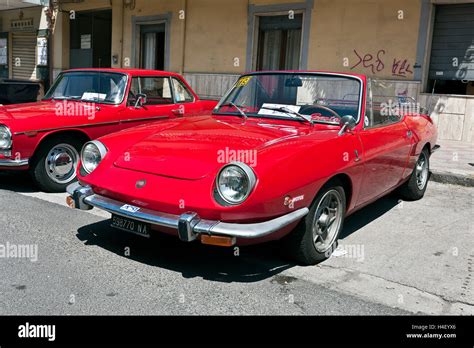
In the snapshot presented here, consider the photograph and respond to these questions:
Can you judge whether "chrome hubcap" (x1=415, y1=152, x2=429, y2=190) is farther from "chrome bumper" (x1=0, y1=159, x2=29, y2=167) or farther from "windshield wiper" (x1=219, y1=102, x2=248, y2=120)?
"chrome bumper" (x1=0, y1=159, x2=29, y2=167)

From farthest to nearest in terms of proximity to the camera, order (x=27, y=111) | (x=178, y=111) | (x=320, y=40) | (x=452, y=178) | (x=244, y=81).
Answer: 1. (x=320, y=40)
2. (x=178, y=111)
3. (x=452, y=178)
4. (x=27, y=111)
5. (x=244, y=81)

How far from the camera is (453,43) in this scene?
32.1 ft

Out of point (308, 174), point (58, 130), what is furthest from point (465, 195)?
point (58, 130)

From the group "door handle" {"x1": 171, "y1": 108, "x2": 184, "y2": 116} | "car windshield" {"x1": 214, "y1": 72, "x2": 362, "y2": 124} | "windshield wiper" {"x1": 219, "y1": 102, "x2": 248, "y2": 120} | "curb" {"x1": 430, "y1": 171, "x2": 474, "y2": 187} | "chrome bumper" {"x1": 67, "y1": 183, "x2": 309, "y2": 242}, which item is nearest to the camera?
"chrome bumper" {"x1": 67, "y1": 183, "x2": 309, "y2": 242}

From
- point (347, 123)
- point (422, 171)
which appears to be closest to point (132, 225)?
point (347, 123)

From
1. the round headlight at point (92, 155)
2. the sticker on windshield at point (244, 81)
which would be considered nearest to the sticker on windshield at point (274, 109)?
the sticker on windshield at point (244, 81)

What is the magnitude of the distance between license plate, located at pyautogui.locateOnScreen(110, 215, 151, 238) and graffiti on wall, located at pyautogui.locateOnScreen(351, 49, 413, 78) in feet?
26.4

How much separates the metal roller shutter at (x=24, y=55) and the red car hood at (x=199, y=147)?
15.4 m

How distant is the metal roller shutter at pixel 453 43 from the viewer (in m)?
9.61

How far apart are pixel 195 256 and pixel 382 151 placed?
211 cm

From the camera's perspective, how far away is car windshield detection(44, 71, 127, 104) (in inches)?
269

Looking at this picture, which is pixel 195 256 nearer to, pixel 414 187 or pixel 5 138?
pixel 5 138

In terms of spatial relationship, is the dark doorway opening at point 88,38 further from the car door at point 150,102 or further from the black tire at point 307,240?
the black tire at point 307,240

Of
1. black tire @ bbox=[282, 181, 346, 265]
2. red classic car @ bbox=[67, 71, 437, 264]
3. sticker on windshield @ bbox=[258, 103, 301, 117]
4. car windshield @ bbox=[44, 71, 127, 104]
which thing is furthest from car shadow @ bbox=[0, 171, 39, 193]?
black tire @ bbox=[282, 181, 346, 265]
